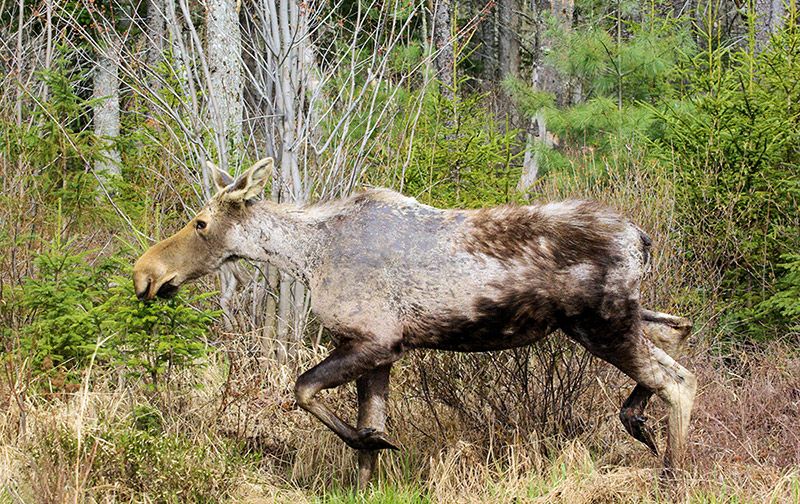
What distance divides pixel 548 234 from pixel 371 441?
5.07 feet

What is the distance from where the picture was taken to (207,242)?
5.83 meters

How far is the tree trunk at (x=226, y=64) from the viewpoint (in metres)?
8.44

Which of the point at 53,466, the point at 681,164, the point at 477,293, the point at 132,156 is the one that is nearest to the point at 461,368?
the point at 477,293

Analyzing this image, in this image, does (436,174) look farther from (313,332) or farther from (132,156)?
(132,156)

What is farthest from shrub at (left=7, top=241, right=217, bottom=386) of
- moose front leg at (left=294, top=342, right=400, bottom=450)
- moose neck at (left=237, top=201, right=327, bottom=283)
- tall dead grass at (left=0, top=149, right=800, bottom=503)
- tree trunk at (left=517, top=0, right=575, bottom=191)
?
tree trunk at (left=517, top=0, right=575, bottom=191)

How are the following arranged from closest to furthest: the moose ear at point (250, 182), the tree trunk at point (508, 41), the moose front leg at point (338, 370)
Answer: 1. the moose front leg at point (338, 370)
2. the moose ear at point (250, 182)
3. the tree trunk at point (508, 41)

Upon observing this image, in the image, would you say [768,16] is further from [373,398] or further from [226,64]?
[373,398]

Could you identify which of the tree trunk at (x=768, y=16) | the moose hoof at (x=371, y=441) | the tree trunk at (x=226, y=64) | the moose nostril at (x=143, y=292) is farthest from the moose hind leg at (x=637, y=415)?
the tree trunk at (x=768, y=16)

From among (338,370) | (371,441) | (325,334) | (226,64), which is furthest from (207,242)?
(226,64)

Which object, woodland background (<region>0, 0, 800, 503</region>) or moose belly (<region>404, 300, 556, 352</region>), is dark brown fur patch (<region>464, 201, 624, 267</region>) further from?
woodland background (<region>0, 0, 800, 503</region>)

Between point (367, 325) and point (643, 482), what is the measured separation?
71.1 inches

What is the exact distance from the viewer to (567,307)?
5.43 meters

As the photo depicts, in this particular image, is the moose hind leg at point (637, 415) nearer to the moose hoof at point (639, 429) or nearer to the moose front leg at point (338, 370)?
the moose hoof at point (639, 429)

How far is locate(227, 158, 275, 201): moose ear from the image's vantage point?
18.9 ft
